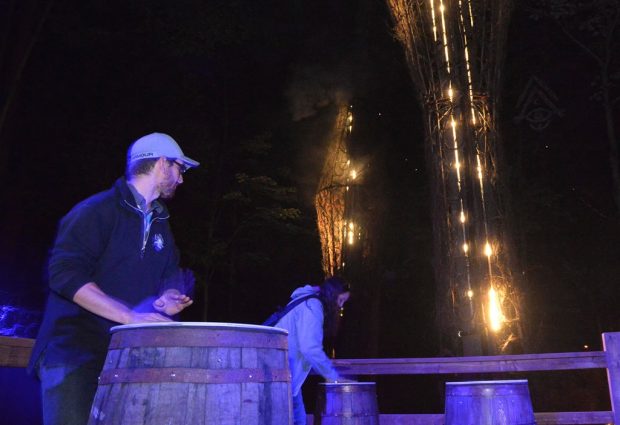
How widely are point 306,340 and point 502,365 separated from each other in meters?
2.19

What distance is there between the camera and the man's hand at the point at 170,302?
2.68 m

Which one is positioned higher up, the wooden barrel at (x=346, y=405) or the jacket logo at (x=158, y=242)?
the jacket logo at (x=158, y=242)

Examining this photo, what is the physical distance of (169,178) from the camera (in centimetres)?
281

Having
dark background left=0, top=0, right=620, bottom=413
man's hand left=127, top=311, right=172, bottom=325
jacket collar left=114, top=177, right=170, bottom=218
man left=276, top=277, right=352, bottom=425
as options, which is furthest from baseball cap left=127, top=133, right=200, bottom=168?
dark background left=0, top=0, right=620, bottom=413

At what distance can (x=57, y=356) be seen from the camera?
2.26m

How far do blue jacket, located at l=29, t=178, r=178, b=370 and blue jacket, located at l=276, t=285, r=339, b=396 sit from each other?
234 centimetres

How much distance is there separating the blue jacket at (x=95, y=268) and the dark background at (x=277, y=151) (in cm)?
673

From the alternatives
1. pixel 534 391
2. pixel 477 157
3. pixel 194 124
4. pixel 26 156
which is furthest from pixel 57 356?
pixel 194 124

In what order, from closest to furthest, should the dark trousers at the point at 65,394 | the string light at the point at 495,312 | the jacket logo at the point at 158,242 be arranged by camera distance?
the dark trousers at the point at 65,394
the jacket logo at the point at 158,242
the string light at the point at 495,312

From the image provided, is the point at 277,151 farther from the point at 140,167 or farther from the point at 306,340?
the point at 140,167

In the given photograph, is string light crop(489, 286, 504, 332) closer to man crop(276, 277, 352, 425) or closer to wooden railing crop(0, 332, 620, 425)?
wooden railing crop(0, 332, 620, 425)

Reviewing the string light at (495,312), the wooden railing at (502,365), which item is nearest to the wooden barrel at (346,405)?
the wooden railing at (502,365)

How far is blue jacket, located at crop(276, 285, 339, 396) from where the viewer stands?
4824 mm

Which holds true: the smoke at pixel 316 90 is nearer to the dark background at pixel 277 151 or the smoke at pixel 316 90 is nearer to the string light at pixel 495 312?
the dark background at pixel 277 151
